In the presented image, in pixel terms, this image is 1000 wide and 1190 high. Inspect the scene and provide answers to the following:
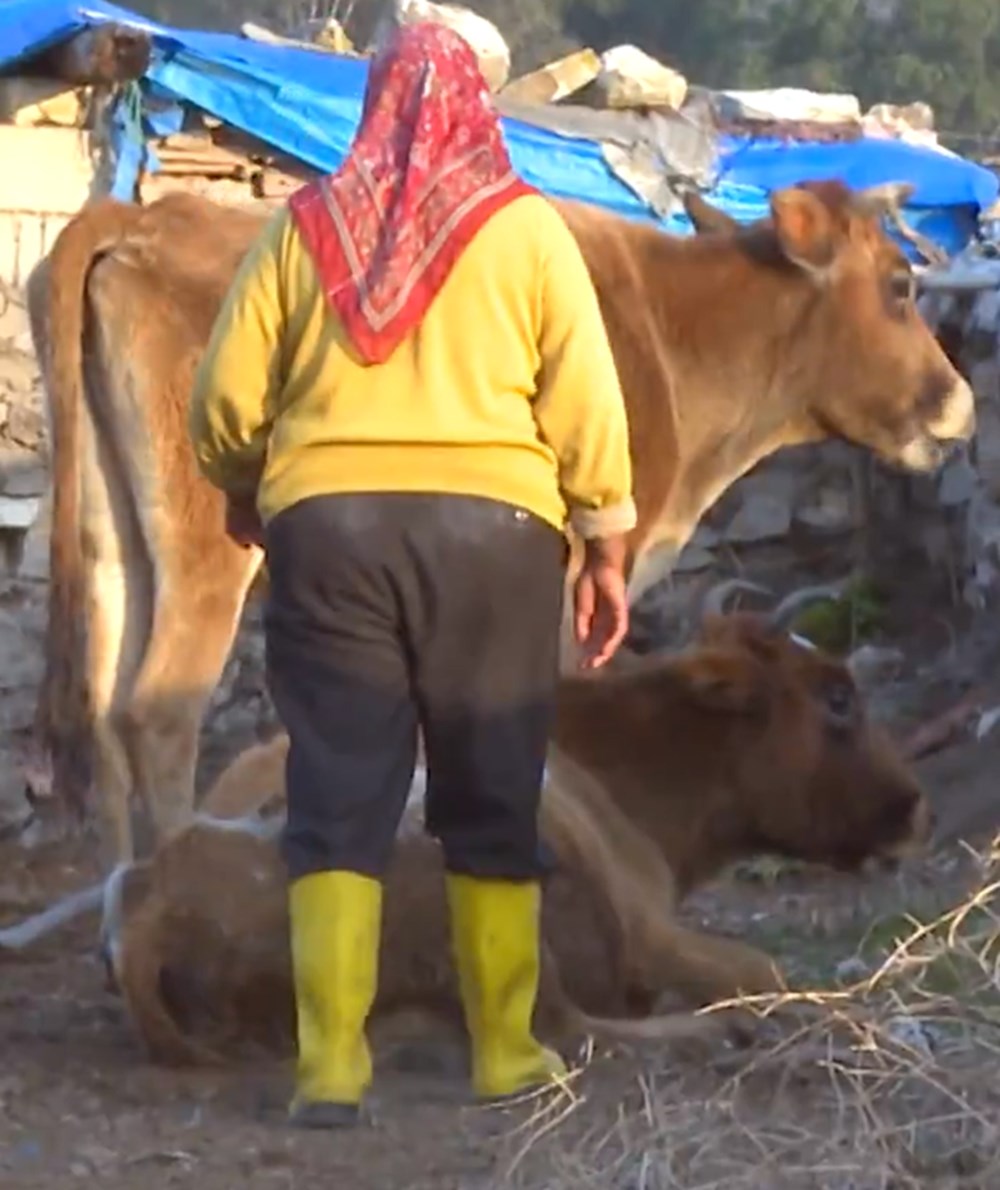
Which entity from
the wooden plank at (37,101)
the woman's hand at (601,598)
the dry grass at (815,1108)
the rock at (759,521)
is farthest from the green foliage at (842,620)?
the woman's hand at (601,598)

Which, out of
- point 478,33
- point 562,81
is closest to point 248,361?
point 562,81

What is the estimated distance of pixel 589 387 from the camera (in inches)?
171

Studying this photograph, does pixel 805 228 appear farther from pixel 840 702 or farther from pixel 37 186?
pixel 37 186

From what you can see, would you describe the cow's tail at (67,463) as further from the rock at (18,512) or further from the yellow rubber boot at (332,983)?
the rock at (18,512)

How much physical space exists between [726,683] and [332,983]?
149cm

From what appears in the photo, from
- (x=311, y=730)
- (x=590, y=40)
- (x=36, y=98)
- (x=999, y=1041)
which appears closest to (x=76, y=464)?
(x=311, y=730)

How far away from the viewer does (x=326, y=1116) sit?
4.34 m

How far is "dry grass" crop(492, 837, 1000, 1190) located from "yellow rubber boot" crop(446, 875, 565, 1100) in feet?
0.32

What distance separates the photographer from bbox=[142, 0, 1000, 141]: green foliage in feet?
87.7

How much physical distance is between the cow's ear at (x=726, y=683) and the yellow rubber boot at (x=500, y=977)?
43.9 inches

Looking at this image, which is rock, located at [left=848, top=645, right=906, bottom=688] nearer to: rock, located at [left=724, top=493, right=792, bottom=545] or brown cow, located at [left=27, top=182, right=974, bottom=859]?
brown cow, located at [left=27, top=182, right=974, bottom=859]

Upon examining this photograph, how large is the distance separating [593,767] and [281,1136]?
4.90 feet

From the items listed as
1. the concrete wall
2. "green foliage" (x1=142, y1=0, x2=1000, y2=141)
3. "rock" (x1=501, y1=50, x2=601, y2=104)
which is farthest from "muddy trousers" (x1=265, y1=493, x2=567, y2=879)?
"green foliage" (x1=142, y1=0, x2=1000, y2=141)

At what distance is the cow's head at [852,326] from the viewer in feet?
24.3
